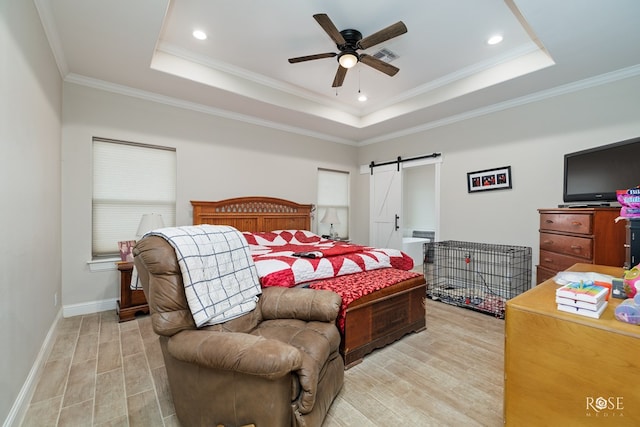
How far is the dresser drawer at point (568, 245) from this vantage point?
2.61 m

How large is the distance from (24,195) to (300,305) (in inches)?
78.8

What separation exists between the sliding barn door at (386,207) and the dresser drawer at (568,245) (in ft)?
8.48

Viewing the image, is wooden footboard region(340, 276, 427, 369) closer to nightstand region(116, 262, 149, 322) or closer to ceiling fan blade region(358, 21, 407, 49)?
ceiling fan blade region(358, 21, 407, 49)

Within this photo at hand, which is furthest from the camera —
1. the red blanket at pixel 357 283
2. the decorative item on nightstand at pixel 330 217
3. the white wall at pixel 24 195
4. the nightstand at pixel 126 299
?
the decorative item on nightstand at pixel 330 217

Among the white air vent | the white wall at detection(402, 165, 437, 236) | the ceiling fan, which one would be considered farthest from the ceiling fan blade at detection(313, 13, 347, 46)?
the white wall at detection(402, 165, 437, 236)

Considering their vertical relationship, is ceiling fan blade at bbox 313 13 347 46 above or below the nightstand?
above

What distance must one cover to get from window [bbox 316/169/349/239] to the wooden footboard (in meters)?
2.93

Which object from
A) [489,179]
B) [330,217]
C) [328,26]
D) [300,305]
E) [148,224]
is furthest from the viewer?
[330,217]

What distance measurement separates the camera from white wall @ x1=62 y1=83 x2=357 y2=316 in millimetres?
3240

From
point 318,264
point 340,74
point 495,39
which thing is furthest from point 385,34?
point 318,264

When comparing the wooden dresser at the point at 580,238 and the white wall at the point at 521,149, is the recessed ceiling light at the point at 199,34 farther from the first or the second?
the wooden dresser at the point at 580,238

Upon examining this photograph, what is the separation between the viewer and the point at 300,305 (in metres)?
1.97

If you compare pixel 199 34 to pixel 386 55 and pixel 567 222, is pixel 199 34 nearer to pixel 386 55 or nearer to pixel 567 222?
pixel 386 55

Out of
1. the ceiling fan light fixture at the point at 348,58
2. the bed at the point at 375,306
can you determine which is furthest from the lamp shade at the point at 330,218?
the ceiling fan light fixture at the point at 348,58
